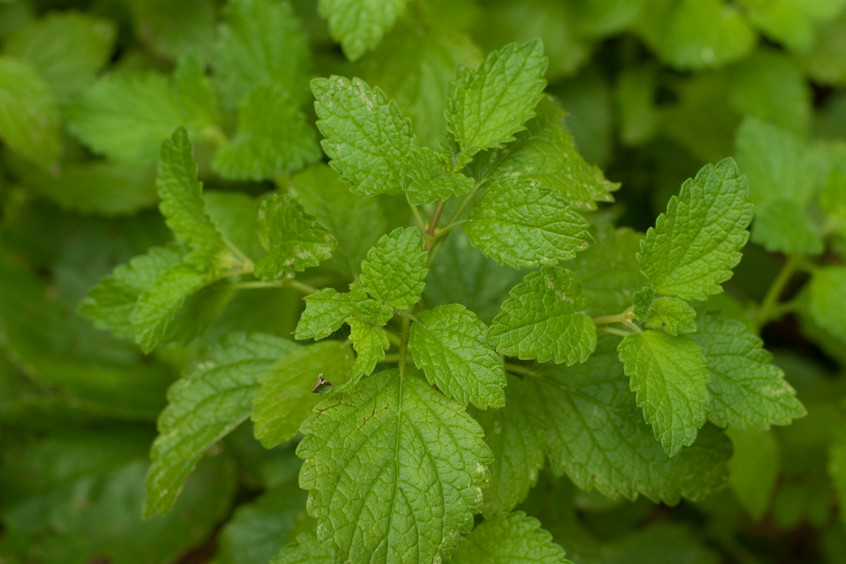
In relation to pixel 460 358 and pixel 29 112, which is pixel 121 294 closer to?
pixel 460 358

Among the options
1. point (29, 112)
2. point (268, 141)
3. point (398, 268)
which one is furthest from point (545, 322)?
point (29, 112)

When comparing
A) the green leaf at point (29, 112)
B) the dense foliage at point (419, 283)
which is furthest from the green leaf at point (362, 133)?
the green leaf at point (29, 112)

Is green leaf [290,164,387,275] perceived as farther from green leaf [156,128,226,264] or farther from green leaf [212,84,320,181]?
green leaf [156,128,226,264]

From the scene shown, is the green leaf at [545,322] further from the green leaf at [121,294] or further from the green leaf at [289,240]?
the green leaf at [121,294]

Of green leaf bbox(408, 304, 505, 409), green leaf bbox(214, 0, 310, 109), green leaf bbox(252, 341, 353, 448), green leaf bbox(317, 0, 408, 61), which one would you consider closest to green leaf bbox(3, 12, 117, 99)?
green leaf bbox(214, 0, 310, 109)

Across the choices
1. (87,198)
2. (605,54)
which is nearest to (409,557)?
(87,198)

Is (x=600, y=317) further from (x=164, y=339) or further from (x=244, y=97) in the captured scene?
(x=244, y=97)
